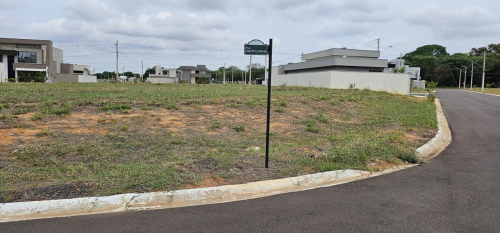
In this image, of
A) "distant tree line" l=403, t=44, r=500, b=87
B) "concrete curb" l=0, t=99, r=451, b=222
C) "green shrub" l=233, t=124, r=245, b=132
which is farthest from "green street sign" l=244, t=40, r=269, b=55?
"distant tree line" l=403, t=44, r=500, b=87

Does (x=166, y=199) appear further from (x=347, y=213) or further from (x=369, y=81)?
(x=369, y=81)

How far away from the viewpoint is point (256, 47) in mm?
6227

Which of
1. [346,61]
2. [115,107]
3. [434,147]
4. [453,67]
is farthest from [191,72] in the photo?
[434,147]

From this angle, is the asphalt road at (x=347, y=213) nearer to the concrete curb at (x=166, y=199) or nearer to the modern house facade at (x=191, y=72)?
the concrete curb at (x=166, y=199)

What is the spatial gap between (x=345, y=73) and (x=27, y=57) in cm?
5193

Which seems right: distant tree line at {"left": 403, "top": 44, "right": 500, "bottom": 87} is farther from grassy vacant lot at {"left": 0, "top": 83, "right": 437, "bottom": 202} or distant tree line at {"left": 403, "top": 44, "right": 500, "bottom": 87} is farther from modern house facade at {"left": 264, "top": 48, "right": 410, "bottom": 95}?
grassy vacant lot at {"left": 0, "top": 83, "right": 437, "bottom": 202}

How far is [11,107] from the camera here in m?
11.5

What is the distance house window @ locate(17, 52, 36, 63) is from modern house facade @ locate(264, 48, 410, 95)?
4014 cm

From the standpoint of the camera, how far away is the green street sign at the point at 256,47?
6223 millimetres

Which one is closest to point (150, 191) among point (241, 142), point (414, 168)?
point (241, 142)

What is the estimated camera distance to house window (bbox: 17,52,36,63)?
58.7 metres

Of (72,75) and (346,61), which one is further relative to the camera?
(72,75)

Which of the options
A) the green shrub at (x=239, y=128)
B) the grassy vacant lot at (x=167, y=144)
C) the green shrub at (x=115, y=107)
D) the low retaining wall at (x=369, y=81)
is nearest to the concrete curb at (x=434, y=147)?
the grassy vacant lot at (x=167, y=144)

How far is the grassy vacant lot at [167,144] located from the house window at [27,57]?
54.3 meters
